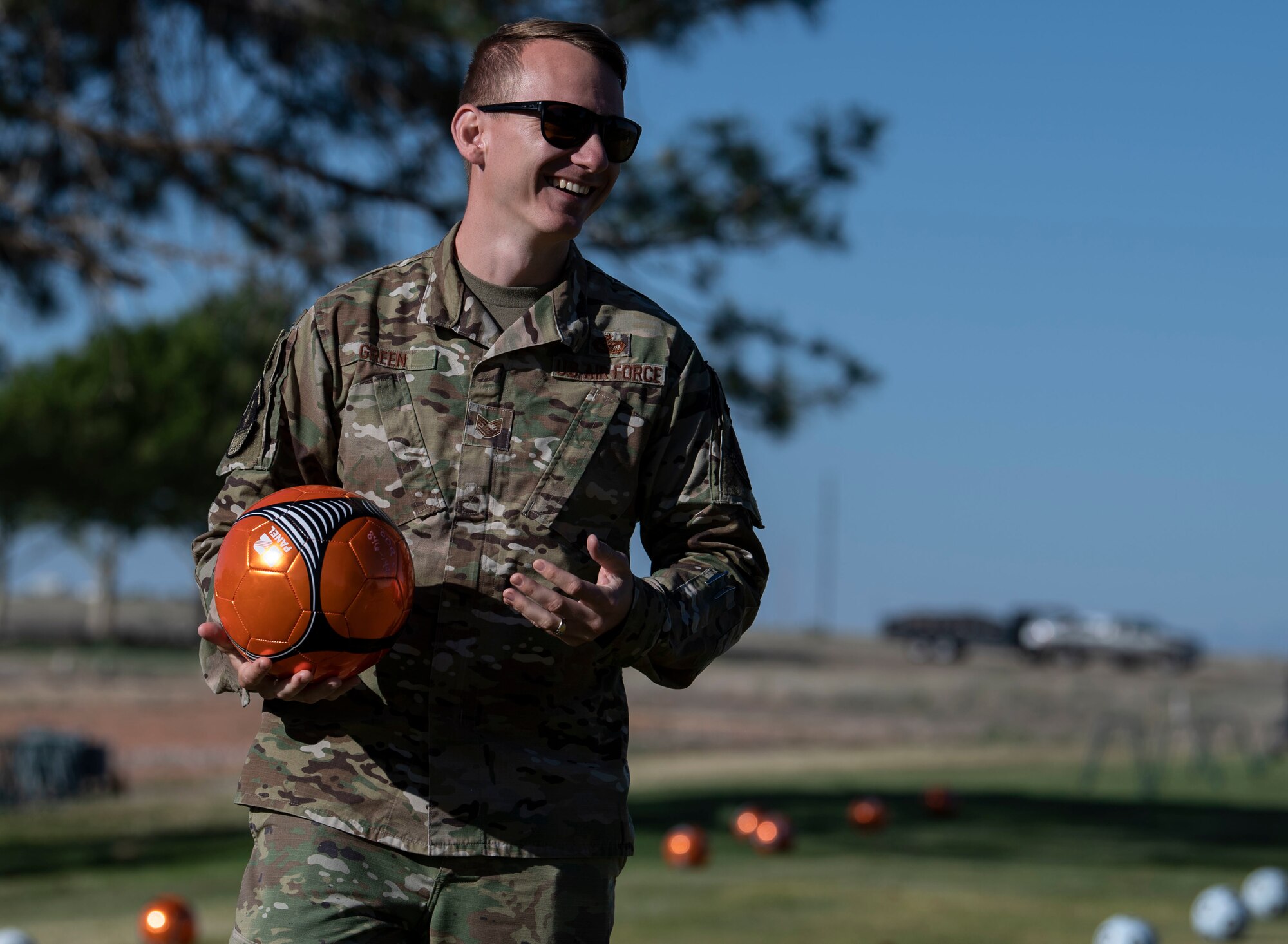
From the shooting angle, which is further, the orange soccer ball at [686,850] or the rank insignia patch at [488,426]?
the orange soccer ball at [686,850]

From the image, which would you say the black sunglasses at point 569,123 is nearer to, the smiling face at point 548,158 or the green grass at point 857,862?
the smiling face at point 548,158

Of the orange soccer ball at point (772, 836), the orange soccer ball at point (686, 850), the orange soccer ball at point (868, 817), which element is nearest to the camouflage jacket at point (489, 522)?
the orange soccer ball at point (686, 850)

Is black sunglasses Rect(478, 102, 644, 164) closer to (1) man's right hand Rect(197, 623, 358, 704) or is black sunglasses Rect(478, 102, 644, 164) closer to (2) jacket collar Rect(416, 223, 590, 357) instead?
(2) jacket collar Rect(416, 223, 590, 357)

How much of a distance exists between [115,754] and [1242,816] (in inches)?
596

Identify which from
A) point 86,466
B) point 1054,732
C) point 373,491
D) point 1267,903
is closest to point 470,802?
point 373,491

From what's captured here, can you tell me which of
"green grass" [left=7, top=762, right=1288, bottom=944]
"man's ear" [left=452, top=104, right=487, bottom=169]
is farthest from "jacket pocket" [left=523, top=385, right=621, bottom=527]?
"green grass" [left=7, top=762, right=1288, bottom=944]

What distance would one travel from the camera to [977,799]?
55.2ft

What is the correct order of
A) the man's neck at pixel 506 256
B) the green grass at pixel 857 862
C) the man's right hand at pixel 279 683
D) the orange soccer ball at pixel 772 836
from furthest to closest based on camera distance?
the orange soccer ball at pixel 772 836, the green grass at pixel 857 862, the man's neck at pixel 506 256, the man's right hand at pixel 279 683

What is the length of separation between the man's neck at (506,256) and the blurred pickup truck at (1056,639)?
1915 inches

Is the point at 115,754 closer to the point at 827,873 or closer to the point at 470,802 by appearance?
the point at 827,873

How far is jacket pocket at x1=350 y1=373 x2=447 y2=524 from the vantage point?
3219mm

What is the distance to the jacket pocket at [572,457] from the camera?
3182 millimetres

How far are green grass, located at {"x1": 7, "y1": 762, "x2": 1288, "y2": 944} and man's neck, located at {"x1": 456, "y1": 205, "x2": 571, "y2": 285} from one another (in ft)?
17.4

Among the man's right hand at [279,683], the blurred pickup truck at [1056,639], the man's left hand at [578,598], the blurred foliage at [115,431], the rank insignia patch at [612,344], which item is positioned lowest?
the blurred pickup truck at [1056,639]
